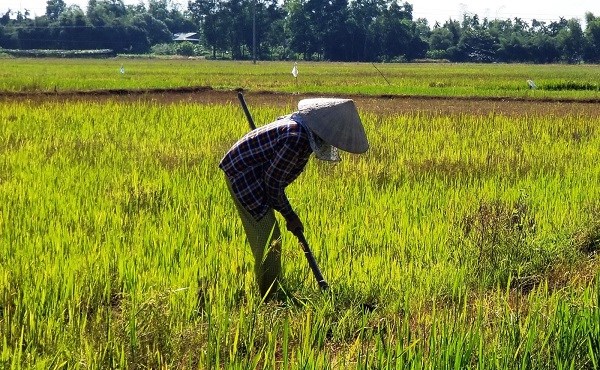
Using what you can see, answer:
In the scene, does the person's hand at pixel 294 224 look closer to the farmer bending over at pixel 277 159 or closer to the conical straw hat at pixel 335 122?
the farmer bending over at pixel 277 159

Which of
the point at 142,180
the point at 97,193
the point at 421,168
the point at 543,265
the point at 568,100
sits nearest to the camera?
the point at 543,265

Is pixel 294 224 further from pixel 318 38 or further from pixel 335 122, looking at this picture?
pixel 318 38

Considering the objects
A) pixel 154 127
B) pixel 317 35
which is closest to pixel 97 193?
pixel 154 127

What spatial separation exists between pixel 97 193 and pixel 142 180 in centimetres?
59

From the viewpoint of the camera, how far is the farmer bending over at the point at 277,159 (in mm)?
3108

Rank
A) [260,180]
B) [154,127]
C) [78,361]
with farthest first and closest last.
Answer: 1. [154,127]
2. [260,180]
3. [78,361]

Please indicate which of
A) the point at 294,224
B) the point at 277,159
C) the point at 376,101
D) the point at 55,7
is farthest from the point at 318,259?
the point at 55,7

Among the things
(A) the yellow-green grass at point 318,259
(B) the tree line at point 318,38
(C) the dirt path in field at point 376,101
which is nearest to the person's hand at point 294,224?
(A) the yellow-green grass at point 318,259

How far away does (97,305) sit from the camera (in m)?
3.36

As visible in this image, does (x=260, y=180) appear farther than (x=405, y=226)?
No

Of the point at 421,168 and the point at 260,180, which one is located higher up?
the point at 260,180

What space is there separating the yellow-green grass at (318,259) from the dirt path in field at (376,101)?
20.0 ft

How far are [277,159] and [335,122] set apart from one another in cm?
27

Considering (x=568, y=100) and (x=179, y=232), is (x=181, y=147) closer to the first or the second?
(x=179, y=232)
